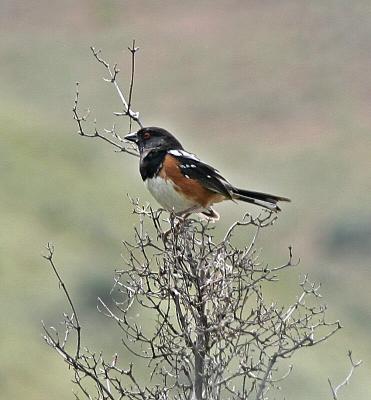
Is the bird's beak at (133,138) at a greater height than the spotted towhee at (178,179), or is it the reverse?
the bird's beak at (133,138)

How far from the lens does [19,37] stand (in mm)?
81188

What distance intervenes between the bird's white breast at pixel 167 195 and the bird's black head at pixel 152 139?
9.7 inches

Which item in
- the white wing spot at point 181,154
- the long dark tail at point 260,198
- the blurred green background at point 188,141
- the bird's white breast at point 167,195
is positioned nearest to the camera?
the long dark tail at point 260,198

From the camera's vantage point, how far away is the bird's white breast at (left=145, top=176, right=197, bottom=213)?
8.83 metres

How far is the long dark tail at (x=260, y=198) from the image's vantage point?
8.53 meters

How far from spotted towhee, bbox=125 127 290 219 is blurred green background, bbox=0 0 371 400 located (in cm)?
1776

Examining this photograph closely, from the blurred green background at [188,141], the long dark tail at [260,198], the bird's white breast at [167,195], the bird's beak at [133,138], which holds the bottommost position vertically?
the bird's white breast at [167,195]

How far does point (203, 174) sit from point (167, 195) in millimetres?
303

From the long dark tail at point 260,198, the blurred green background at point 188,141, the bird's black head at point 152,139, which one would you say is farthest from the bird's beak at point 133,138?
the blurred green background at point 188,141

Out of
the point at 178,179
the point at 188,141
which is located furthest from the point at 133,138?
the point at 188,141

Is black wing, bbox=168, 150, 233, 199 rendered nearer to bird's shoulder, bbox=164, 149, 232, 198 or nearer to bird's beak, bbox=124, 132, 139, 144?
bird's shoulder, bbox=164, 149, 232, 198

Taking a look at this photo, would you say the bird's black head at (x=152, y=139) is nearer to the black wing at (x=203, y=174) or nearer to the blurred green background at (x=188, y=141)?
the black wing at (x=203, y=174)

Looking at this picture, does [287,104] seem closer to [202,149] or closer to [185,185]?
[202,149]

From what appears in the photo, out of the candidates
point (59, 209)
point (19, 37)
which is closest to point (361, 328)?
point (59, 209)
